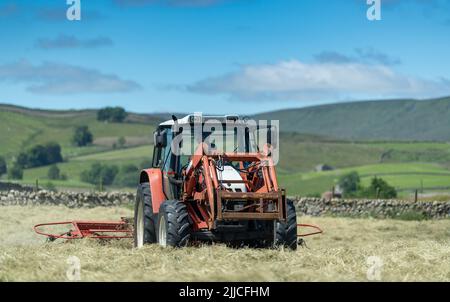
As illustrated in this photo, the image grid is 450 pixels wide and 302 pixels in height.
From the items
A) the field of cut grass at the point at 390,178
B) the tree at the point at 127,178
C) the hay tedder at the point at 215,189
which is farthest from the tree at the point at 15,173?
the hay tedder at the point at 215,189

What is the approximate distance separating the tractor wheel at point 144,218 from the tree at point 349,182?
50980 mm

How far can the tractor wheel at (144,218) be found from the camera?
573 inches

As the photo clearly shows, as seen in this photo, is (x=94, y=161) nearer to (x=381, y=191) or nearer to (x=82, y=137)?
(x=82, y=137)

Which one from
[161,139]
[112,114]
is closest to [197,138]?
[161,139]

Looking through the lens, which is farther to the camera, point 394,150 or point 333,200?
point 394,150

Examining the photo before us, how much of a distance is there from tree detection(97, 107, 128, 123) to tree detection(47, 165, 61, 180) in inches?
1386

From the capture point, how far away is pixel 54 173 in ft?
255

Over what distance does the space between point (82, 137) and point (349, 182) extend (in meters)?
41.4

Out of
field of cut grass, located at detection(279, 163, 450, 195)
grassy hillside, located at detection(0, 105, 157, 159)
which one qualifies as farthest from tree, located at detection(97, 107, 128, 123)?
field of cut grass, located at detection(279, 163, 450, 195)

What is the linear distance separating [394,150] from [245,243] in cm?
Result: 9217

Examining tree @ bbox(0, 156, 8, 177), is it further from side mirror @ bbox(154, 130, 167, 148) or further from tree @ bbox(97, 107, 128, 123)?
side mirror @ bbox(154, 130, 167, 148)
